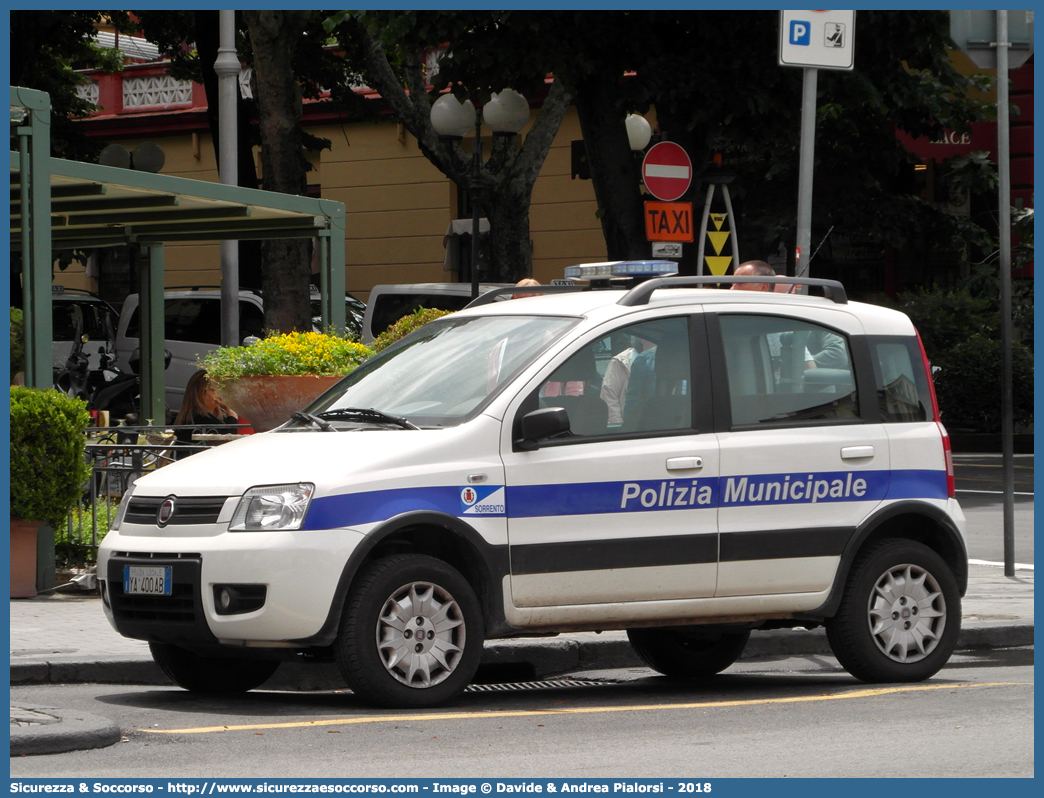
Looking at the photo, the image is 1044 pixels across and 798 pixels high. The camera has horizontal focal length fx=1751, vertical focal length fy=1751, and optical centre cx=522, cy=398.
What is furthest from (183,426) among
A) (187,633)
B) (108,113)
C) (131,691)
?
(108,113)

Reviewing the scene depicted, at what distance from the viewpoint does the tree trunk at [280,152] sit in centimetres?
2205

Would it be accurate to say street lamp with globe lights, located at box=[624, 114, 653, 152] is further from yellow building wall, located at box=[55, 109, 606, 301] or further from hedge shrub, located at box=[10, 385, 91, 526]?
yellow building wall, located at box=[55, 109, 606, 301]

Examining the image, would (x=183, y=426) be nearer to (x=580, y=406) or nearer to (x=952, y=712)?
(x=580, y=406)

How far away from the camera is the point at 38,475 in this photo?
11109 mm

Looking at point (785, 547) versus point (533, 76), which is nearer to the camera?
point (785, 547)

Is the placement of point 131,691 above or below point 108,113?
below

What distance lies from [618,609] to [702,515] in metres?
0.59

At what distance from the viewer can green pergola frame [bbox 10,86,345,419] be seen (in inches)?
453

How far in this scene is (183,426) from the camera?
523 inches

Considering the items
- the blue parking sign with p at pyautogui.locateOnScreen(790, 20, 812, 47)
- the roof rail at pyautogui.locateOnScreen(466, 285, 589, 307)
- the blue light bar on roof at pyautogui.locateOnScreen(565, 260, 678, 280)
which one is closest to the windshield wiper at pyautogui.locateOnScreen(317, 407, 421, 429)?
the roof rail at pyautogui.locateOnScreen(466, 285, 589, 307)

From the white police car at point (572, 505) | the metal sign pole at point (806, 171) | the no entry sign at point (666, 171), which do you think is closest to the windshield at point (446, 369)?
the white police car at point (572, 505)

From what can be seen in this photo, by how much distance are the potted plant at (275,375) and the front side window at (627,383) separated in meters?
4.17

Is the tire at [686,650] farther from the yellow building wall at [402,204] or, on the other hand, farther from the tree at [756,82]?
the yellow building wall at [402,204]

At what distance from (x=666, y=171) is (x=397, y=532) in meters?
7.20
